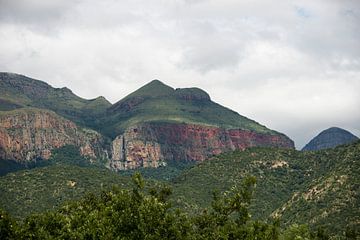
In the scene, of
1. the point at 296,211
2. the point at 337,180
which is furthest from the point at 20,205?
the point at 337,180

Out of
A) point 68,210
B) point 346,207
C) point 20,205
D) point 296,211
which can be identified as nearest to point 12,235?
point 68,210

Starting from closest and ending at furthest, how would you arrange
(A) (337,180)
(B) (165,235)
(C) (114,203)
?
(B) (165,235), (C) (114,203), (A) (337,180)

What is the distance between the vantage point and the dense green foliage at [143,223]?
5547 cm

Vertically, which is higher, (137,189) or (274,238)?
(137,189)

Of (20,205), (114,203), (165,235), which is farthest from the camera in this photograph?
(20,205)

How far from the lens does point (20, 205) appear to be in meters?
197

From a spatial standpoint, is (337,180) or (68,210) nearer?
(68,210)

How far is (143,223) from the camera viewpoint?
2189 inches

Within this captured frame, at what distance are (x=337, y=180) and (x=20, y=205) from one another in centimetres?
11389

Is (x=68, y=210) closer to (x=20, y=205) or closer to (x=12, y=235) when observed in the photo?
(x=12, y=235)

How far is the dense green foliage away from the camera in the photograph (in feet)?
182

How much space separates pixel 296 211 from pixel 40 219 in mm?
116556

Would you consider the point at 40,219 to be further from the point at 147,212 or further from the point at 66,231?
the point at 147,212

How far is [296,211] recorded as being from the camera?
16625 cm
